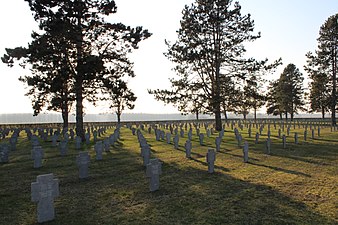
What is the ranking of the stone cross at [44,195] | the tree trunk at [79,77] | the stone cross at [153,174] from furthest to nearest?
1. the tree trunk at [79,77]
2. the stone cross at [153,174]
3. the stone cross at [44,195]

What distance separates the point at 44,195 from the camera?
530cm

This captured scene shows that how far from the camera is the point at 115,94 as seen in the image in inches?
809

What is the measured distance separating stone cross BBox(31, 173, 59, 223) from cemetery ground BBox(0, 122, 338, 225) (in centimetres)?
23

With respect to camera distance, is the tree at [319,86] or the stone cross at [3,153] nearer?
the stone cross at [3,153]

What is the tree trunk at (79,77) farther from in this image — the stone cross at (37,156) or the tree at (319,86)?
the tree at (319,86)

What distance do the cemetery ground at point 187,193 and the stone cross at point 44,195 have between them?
9.2 inches

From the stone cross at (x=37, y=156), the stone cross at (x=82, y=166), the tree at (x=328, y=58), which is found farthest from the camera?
the tree at (x=328, y=58)

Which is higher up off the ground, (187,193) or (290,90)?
(290,90)

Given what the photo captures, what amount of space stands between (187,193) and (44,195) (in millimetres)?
3381

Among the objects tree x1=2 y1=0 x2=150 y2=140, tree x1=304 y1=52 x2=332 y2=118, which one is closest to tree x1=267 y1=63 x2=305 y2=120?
tree x1=304 y1=52 x2=332 y2=118

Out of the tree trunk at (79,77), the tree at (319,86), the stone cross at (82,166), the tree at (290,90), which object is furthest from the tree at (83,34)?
the tree at (290,90)

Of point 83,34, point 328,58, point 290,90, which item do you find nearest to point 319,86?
point 328,58

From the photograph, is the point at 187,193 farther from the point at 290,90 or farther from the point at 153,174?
the point at 290,90

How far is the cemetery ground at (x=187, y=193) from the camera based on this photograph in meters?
5.34
